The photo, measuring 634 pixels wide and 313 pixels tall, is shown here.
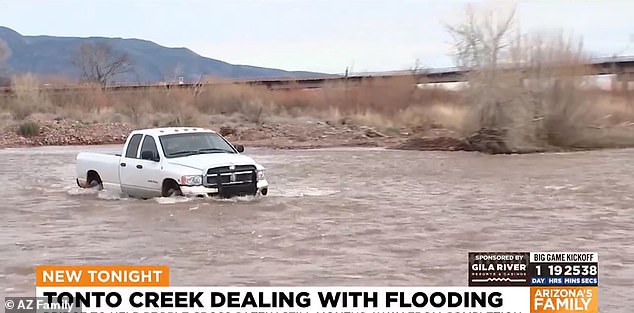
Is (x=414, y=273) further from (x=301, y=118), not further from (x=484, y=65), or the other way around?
(x=301, y=118)

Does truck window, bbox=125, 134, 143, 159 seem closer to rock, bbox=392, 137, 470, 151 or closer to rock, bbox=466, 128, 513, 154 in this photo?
rock, bbox=466, 128, 513, 154

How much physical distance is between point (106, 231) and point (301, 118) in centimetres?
4805

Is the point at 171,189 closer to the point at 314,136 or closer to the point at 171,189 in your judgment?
the point at 171,189

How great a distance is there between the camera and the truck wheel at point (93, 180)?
18.1 meters

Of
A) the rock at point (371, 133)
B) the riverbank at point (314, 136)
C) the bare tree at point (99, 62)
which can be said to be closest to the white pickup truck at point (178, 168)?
the riverbank at point (314, 136)

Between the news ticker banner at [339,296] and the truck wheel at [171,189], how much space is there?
9121 millimetres

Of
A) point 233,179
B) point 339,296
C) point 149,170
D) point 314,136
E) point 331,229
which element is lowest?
point 314,136

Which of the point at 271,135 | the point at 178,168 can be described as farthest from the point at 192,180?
the point at 271,135

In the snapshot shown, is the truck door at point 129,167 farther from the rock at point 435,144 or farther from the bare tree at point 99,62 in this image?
the bare tree at point 99,62

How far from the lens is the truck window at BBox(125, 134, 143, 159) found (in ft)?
56.1

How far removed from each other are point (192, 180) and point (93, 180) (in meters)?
3.38

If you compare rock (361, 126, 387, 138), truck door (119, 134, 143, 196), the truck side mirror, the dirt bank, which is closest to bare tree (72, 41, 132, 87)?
the dirt bank

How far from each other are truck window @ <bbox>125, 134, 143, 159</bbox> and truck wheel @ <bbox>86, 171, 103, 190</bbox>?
1139 millimetres

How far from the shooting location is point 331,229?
13.8 metres
